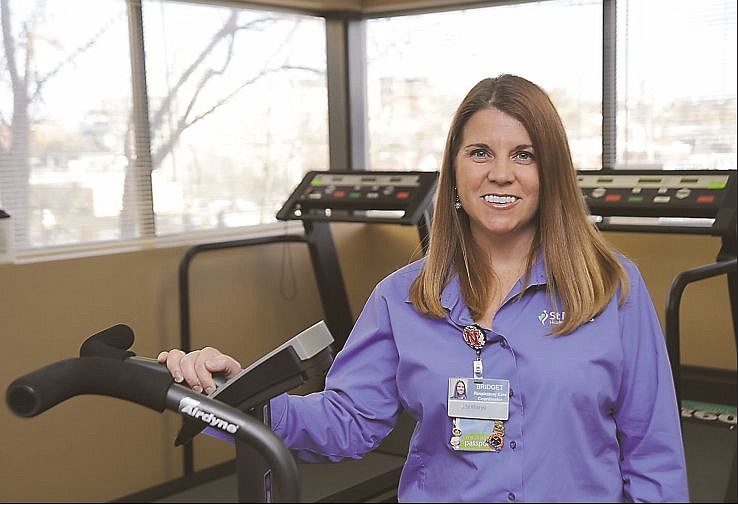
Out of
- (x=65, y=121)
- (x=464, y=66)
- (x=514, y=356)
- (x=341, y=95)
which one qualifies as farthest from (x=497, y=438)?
(x=341, y=95)

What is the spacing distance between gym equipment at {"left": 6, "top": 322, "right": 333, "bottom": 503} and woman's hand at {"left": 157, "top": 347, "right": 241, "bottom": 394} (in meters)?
0.12

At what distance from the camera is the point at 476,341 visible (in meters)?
1.68

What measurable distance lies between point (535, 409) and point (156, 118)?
329cm

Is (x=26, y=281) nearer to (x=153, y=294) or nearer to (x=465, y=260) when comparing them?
(x=153, y=294)

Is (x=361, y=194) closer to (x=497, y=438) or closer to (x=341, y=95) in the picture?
(x=341, y=95)

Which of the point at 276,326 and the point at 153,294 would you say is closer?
the point at 153,294

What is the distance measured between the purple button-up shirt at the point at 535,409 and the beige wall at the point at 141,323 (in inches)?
97.9

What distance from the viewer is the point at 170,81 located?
459cm

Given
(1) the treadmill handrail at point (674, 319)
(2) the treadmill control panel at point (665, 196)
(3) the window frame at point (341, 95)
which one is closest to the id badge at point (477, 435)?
(1) the treadmill handrail at point (674, 319)

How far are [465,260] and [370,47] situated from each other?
13.5 feet

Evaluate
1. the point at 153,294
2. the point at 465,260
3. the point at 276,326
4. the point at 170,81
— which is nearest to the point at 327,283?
the point at 276,326

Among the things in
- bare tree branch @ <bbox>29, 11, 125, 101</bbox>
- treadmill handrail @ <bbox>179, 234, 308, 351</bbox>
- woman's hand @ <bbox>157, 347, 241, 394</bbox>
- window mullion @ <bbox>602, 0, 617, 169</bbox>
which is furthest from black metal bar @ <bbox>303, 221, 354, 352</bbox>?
woman's hand @ <bbox>157, 347, 241, 394</bbox>

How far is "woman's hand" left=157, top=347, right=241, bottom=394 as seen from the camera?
48.7 inches

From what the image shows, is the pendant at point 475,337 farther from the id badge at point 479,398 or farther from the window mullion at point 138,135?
the window mullion at point 138,135
